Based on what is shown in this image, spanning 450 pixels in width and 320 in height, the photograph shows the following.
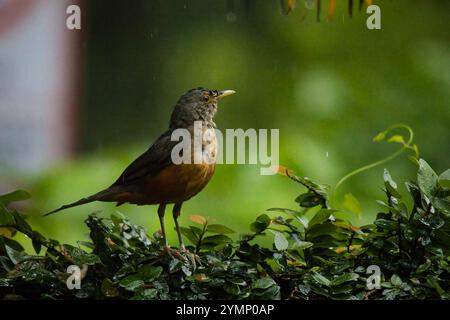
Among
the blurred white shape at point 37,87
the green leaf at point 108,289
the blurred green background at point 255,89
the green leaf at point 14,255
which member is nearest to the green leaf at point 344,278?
the green leaf at point 108,289

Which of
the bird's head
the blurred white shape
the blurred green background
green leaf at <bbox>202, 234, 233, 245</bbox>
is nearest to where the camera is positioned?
green leaf at <bbox>202, 234, 233, 245</bbox>

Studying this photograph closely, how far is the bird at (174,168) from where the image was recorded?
74.0 inches

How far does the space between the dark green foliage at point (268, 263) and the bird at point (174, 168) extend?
0.11 metres

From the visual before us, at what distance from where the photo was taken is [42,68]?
286cm

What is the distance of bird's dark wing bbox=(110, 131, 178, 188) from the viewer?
6.17ft

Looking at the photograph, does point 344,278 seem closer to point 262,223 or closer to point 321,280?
point 321,280

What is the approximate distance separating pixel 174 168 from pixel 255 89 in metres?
0.84

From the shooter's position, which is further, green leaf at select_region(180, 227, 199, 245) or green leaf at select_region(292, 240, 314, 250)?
green leaf at select_region(180, 227, 199, 245)

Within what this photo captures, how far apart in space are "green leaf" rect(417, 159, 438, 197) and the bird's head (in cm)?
48

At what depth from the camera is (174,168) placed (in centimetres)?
188

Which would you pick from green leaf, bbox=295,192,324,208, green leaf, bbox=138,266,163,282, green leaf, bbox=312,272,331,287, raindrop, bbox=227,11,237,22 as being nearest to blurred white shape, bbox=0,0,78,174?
raindrop, bbox=227,11,237,22

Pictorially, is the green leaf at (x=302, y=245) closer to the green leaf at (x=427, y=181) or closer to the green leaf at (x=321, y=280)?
the green leaf at (x=321, y=280)

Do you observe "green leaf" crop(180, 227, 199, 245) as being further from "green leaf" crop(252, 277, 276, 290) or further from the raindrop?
the raindrop
